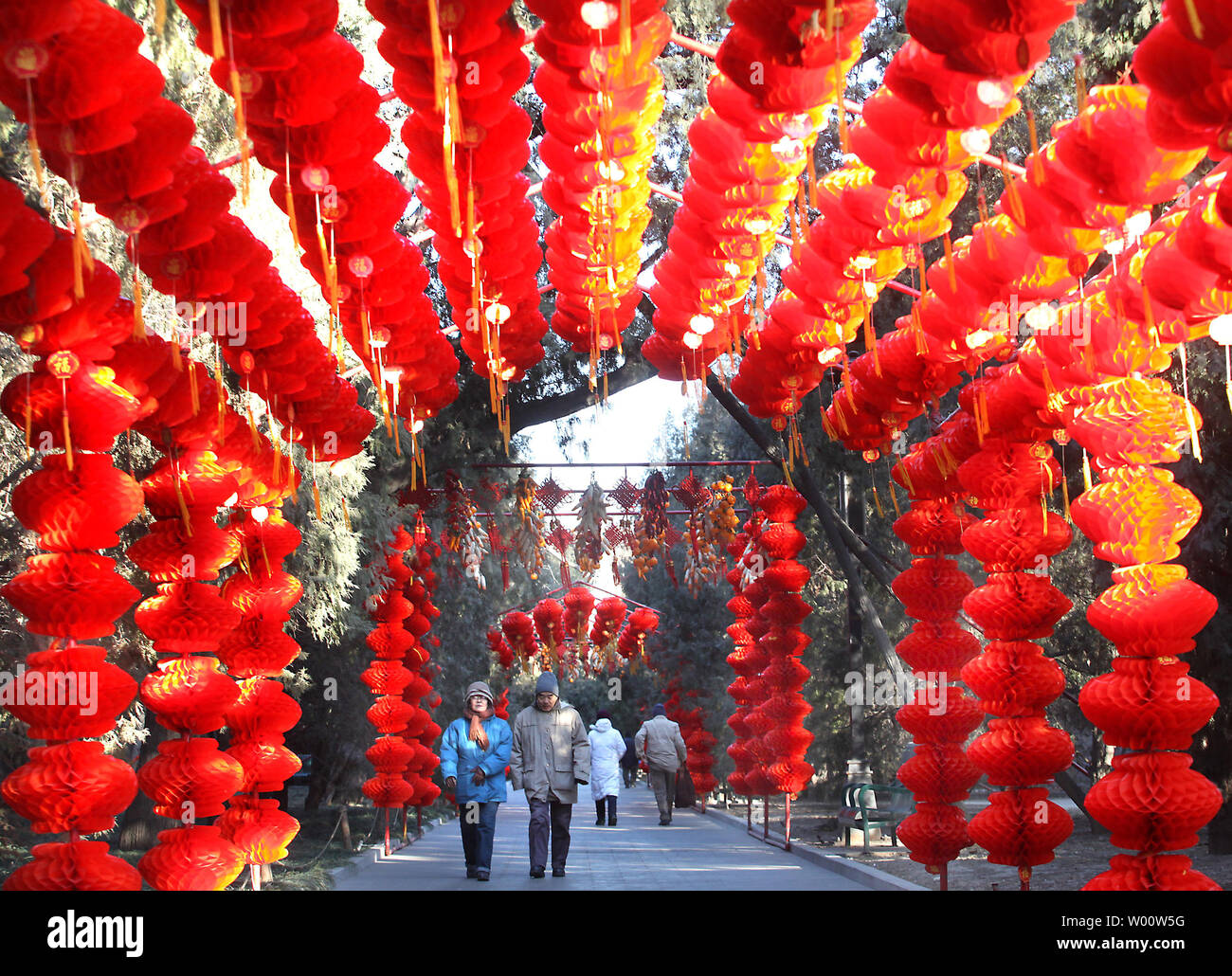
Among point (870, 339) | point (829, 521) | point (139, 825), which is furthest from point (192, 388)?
point (139, 825)

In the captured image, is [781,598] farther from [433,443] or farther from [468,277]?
[468,277]

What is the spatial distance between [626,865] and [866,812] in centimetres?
258

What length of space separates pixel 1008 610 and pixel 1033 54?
448 centimetres

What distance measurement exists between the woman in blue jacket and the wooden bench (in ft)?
13.5

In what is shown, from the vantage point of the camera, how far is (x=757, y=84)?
14.7ft

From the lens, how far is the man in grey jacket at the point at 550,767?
32.8 ft

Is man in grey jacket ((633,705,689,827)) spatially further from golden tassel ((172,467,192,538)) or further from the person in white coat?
golden tassel ((172,467,192,538))

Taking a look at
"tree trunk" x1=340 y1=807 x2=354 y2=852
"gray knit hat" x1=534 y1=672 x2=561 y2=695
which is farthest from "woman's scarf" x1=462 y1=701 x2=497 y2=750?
"tree trunk" x1=340 y1=807 x2=354 y2=852

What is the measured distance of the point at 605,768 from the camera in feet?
56.6

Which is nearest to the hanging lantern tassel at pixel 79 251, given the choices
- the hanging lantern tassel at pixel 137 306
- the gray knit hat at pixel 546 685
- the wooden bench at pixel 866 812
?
the hanging lantern tassel at pixel 137 306

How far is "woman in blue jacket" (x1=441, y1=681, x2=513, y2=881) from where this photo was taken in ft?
33.2

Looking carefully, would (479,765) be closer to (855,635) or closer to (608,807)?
(855,635)

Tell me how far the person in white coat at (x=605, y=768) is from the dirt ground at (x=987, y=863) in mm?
2367

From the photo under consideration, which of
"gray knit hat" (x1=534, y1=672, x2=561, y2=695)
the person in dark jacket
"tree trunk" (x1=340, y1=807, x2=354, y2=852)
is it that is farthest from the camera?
the person in dark jacket
